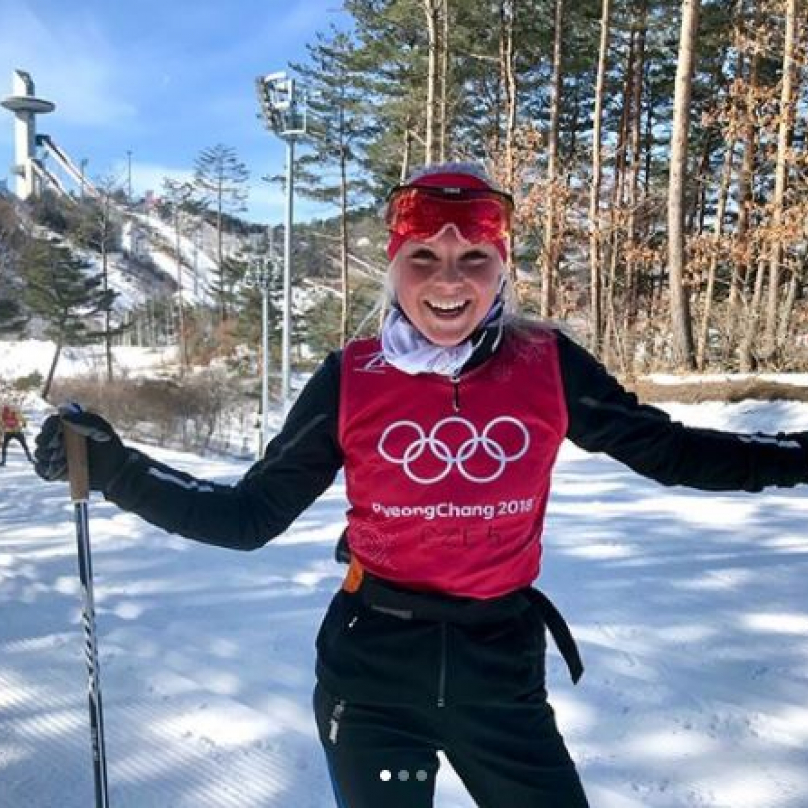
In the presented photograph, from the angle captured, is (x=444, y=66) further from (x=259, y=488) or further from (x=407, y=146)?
(x=259, y=488)

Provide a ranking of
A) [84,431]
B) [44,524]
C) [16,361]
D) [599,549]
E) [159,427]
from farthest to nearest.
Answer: [16,361] → [159,427] → [44,524] → [599,549] → [84,431]

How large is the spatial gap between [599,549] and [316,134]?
26738 mm

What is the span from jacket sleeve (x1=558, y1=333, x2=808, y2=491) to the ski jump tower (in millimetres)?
78801

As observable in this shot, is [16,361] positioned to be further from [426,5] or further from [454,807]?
[454,807]

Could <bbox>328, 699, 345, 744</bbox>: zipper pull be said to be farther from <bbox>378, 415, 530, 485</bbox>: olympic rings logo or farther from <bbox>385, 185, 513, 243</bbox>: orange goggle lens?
<bbox>385, 185, 513, 243</bbox>: orange goggle lens

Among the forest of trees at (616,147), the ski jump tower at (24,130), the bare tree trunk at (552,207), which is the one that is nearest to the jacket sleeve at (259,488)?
the forest of trees at (616,147)

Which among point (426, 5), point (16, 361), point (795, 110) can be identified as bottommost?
point (16, 361)

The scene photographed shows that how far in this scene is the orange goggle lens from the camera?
1713mm

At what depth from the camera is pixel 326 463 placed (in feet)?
5.59

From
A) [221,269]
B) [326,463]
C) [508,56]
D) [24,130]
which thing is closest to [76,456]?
[326,463]

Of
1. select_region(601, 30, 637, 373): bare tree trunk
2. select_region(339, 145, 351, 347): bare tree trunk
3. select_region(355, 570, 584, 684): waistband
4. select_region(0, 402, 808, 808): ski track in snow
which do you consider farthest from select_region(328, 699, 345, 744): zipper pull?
select_region(339, 145, 351, 347): bare tree trunk

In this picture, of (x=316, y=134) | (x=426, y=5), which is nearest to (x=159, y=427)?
(x=316, y=134)

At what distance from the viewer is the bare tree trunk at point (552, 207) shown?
1678cm

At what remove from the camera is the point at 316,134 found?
28.9 m
